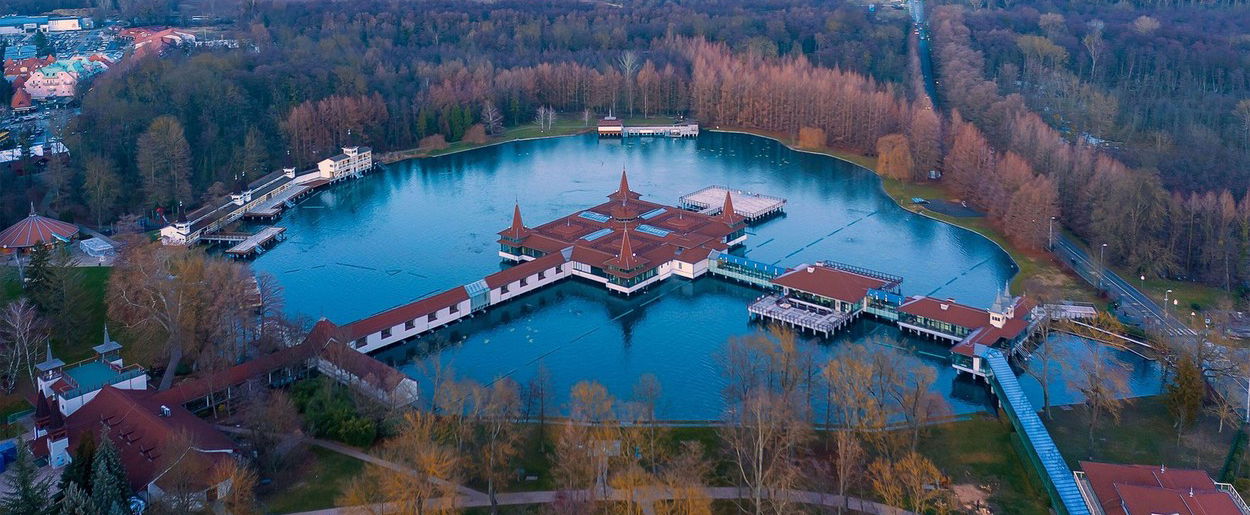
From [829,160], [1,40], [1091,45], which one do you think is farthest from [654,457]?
[1,40]

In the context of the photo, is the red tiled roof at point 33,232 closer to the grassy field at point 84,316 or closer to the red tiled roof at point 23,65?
the grassy field at point 84,316

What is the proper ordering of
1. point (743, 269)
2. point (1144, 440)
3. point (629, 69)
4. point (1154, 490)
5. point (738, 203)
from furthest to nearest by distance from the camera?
point (629, 69)
point (738, 203)
point (743, 269)
point (1144, 440)
point (1154, 490)

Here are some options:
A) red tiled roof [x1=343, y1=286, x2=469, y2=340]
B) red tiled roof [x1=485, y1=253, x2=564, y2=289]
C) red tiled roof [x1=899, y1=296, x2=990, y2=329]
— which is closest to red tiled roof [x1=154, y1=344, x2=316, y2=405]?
red tiled roof [x1=343, y1=286, x2=469, y2=340]

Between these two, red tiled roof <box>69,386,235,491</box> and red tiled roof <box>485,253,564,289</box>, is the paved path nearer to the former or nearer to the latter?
red tiled roof <box>69,386,235,491</box>

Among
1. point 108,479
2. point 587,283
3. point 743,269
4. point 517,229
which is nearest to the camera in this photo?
point 108,479

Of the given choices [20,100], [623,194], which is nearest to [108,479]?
[623,194]

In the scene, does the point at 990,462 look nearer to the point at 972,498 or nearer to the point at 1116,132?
the point at 972,498

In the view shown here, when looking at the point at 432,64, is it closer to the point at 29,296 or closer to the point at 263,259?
the point at 263,259
